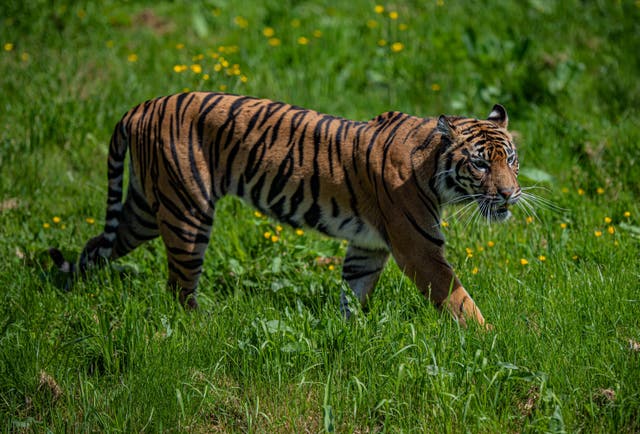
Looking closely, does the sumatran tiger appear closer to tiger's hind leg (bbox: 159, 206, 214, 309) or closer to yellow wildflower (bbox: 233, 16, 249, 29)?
tiger's hind leg (bbox: 159, 206, 214, 309)

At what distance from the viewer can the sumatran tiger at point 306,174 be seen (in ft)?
16.1

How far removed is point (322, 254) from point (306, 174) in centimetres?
109

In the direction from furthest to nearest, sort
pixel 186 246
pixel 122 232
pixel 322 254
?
pixel 322 254, pixel 122 232, pixel 186 246

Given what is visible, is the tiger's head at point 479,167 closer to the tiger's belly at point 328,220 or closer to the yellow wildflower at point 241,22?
the tiger's belly at point 328,220

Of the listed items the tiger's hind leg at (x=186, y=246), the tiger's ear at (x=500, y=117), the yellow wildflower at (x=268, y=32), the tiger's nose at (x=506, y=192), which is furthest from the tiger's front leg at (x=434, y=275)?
the yellow wildflower at (x=268, y=32)

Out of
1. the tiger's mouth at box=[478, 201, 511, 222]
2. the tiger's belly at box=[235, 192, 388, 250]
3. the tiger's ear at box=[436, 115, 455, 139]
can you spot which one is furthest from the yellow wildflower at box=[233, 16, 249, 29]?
the tiger's mouth at box=[478, 201, 511, 222]

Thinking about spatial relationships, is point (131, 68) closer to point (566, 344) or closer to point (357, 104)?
point (357, 104)

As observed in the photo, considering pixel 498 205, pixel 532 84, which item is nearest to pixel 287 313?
pixel 498 205

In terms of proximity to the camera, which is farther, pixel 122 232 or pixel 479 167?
pixel 122 232

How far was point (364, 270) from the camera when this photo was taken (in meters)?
5.48

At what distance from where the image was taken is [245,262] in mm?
6125

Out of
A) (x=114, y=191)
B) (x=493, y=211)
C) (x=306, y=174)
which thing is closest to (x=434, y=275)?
(x=493, y=211)

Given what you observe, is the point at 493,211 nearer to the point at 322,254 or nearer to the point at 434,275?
the point at 434,275

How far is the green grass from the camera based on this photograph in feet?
13.7
